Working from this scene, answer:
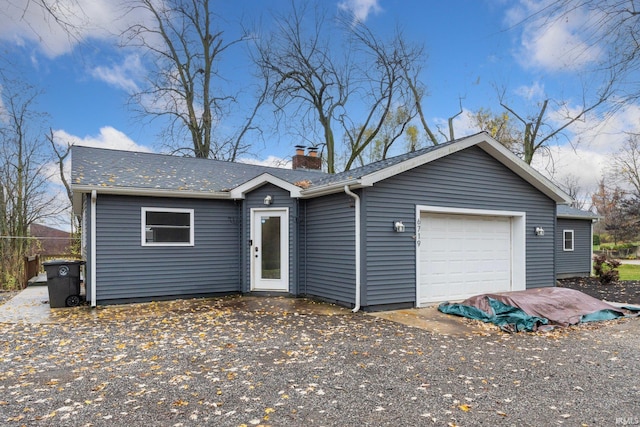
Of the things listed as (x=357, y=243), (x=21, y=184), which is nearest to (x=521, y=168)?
(x=357, y=243)

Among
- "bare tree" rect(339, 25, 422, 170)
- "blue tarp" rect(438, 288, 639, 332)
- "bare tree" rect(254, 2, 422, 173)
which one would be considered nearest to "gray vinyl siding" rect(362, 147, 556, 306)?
"blue tarp" rect(438, 288, 639, 332)

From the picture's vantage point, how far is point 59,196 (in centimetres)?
1708

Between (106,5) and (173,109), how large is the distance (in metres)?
16.5

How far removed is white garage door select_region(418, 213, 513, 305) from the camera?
8484 millimetres

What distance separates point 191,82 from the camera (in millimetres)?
19531

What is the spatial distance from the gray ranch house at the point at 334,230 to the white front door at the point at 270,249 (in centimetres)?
2

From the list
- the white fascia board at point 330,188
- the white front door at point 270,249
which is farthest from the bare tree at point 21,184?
the white fascia board at point 330,188

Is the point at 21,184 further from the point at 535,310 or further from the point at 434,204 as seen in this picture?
the point at 535,310

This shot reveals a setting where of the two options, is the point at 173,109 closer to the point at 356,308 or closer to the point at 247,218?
the point at 247,218

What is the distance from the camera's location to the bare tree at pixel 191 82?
18750 mm

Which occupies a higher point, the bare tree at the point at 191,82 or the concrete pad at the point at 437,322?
the bare tree at the point at 191,82

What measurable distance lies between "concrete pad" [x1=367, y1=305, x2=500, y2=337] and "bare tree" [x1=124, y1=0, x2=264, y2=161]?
1384cm

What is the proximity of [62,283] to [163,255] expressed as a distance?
1926 millimetres

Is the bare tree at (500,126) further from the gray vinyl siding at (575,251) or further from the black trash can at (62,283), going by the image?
the black trash can at (62,283)
